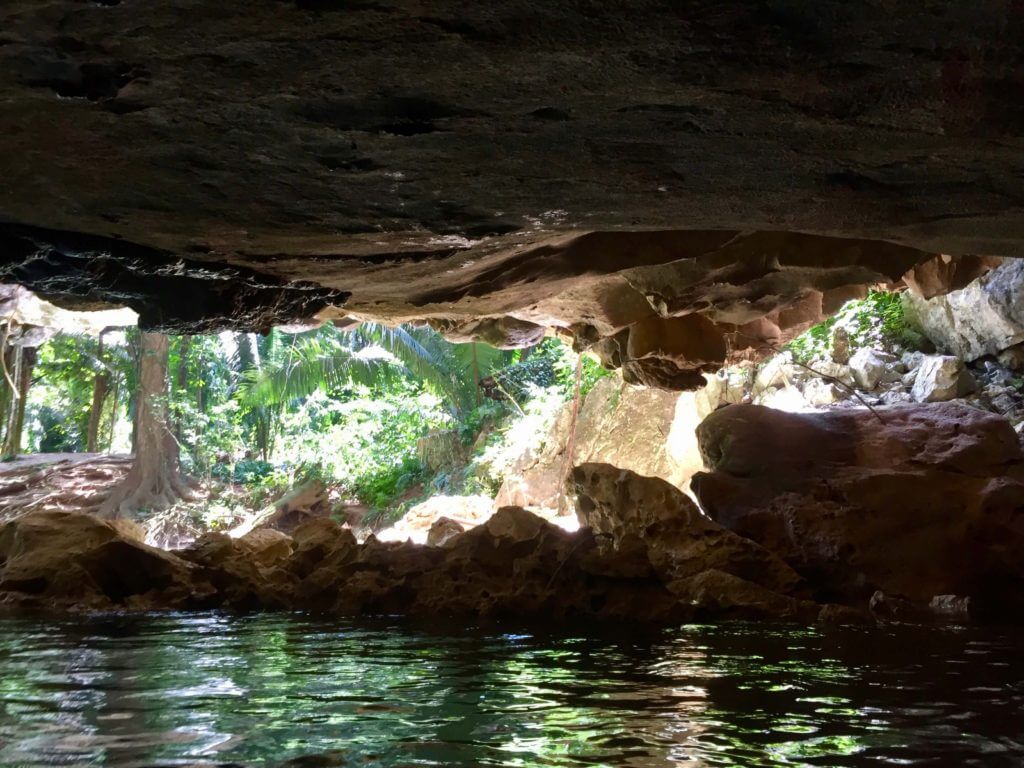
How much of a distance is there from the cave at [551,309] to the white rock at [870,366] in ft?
15.5

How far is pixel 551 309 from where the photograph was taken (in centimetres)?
944

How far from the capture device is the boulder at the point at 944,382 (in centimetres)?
1322

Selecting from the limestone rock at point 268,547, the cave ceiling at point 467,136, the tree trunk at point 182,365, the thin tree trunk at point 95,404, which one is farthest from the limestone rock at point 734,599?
the thin tree trunk at point 95,404

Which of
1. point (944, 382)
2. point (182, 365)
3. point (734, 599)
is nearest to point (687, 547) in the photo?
point (734, 599)

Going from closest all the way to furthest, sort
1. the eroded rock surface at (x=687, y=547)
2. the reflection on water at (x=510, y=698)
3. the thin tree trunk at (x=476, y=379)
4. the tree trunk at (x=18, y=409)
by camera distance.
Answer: the reflection on water at (x=510, y=698) → the eroded rock surface at (x=687, y=547) → the thin tree trunk at (x=476, y=379) → the tree trunk at (x=18, y=409)

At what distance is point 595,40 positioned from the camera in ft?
9.98

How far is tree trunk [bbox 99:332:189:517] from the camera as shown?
18656 mm

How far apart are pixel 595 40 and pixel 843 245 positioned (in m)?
4.56

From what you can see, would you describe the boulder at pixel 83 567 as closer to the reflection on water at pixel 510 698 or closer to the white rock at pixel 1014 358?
the reflection on water at pixel 510 698

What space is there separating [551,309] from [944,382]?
7.19m

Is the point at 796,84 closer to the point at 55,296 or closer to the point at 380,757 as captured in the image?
the point at 380,757

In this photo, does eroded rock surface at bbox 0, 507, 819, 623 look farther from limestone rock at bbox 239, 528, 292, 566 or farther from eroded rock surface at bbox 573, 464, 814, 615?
limestone rock at bbox 239, 528, 292, 566

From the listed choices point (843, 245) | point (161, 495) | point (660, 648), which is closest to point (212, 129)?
point (660, 648)

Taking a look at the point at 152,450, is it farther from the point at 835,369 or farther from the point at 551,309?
the point at 835,369
